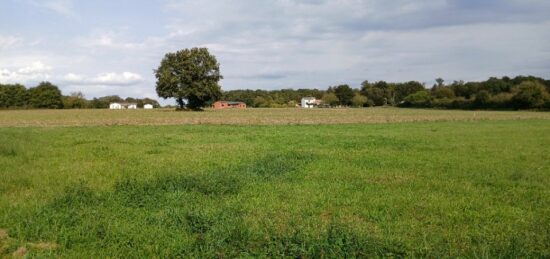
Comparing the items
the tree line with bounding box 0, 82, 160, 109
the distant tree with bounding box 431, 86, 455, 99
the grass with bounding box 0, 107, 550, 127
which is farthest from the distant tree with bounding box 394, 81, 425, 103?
the tree line with bounding box 0, 82, 160, 109

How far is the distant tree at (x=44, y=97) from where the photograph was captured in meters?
126

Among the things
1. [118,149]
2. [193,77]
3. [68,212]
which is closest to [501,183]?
[68,212]

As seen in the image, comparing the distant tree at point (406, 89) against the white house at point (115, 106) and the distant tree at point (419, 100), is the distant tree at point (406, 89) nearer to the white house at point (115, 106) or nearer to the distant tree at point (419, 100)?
the distant tree at point (419, 100)

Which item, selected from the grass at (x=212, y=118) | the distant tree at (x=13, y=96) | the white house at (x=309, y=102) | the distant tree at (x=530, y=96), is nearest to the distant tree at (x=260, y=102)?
the white house at (x=309, y=102)

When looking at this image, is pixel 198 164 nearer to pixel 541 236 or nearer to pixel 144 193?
pixel 144 193

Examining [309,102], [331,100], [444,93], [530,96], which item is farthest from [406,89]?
[530,96]

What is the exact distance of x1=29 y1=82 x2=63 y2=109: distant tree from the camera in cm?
12588

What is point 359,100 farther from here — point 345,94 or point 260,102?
point 260,102

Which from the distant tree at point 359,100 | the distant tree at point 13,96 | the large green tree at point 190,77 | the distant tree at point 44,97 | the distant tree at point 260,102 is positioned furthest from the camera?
the distant tree at point 359,100

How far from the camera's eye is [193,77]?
81375 mm

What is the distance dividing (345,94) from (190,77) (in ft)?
340

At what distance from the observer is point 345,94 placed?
173625 mm

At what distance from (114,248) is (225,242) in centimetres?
156

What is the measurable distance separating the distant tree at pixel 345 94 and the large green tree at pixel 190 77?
9734 centimetres
